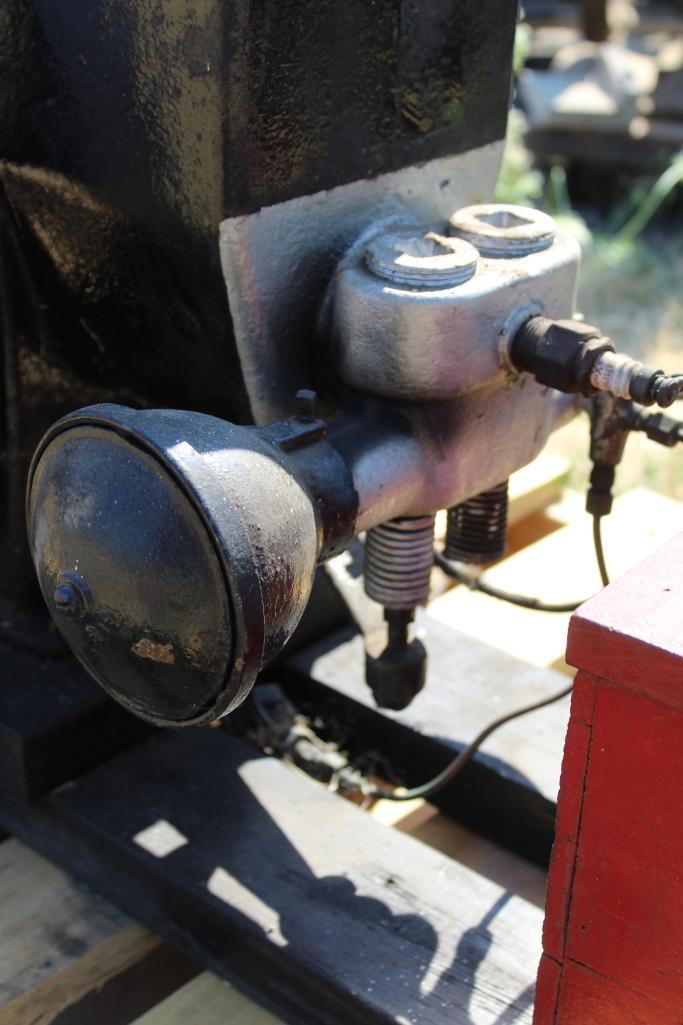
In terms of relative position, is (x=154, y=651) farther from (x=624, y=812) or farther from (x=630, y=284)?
(x=630, y=284)

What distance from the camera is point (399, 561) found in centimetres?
103

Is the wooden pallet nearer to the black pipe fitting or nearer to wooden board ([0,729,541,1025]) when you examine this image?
wooden board ([0,729,541,1025])

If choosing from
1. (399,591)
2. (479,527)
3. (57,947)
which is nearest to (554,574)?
(479,527)

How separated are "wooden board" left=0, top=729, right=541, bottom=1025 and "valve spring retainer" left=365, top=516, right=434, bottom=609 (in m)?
0.20

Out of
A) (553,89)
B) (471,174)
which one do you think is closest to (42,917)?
(471,174)

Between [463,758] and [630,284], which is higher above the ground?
[463,758]

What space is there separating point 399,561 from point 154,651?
0.28 m

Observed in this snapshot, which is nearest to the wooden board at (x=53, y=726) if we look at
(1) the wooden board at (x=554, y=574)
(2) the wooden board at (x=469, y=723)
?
(2) the wooden board at (x=469, y=723)

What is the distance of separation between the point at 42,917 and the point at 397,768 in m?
0.38

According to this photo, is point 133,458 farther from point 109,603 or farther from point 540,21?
point 540,21

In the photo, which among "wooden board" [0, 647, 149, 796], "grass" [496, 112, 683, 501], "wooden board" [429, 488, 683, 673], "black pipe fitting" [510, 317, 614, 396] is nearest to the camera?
"black pipe fitting" [510, 317, 614, 396]

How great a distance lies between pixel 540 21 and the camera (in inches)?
169

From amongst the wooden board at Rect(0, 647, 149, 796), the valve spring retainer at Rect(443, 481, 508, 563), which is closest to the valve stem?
the valve spring retainer at Rect(443, 481, 508, 563)

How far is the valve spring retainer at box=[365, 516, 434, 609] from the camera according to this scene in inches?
40.1
